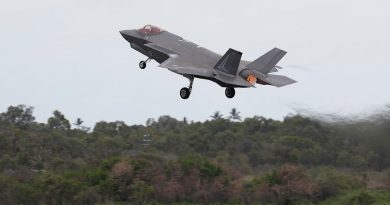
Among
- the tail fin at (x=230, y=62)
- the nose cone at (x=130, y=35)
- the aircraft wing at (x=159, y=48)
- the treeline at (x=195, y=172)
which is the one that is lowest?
the treeline at (x=195, y=172)

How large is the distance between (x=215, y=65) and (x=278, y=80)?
313 cm

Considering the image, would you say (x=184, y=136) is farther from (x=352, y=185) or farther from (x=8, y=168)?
(x=352, y=185)

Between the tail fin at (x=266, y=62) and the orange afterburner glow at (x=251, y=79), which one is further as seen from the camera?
the tail fin at (x=266, y=62)

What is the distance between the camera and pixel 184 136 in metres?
102

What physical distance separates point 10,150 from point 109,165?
20.7m

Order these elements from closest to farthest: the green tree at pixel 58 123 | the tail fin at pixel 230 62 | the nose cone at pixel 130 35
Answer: the tail fin at pixel 230 62, the nose cone at pixel 130 35, the green tree at pixel 58 123

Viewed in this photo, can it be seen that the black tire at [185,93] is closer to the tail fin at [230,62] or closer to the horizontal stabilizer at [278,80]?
the tail fin at [230,62]

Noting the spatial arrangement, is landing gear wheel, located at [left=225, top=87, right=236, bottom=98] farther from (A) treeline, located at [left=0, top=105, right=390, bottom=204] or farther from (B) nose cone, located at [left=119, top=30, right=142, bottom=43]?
(A) treeline, located at [left=0, top=105, right=390, bottom=204]

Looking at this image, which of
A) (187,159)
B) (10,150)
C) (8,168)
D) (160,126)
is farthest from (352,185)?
(160,126)

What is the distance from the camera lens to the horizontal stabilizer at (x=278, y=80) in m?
44.0

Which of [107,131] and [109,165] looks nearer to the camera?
[109,165]

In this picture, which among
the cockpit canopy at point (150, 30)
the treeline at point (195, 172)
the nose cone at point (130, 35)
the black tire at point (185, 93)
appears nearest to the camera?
the black tire at point (185, 93)

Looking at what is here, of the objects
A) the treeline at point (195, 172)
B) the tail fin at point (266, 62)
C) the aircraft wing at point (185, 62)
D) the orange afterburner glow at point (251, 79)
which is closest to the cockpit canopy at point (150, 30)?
the aircraft wing at point (185, 62)

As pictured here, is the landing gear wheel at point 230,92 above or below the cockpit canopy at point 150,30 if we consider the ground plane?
below
